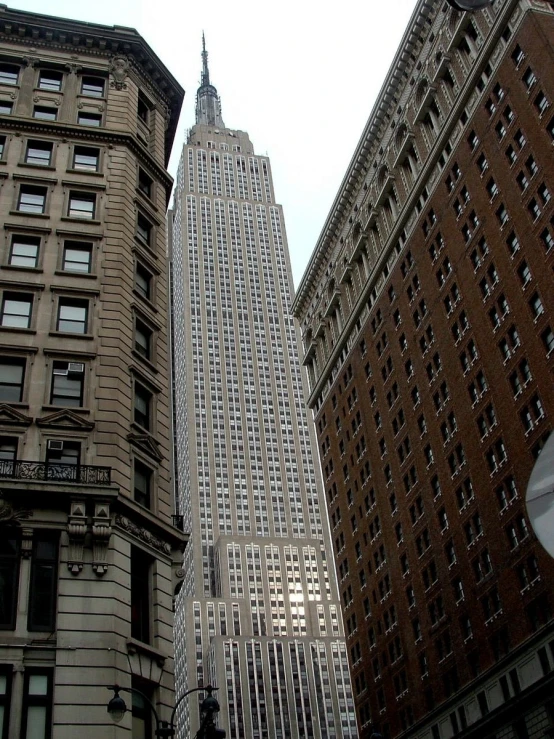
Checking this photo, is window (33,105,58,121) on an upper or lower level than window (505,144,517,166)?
lower

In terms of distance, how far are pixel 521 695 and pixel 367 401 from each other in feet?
121

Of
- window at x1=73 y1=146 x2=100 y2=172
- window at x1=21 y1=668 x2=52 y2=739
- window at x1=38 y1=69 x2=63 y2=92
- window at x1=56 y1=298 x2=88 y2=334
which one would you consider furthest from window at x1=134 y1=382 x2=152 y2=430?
window at x1=38 y1=69 x2=63 y2=92

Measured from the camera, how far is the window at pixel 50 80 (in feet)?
140

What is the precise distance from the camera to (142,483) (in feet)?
101

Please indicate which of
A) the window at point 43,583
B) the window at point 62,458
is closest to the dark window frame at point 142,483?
the window at point 62,458

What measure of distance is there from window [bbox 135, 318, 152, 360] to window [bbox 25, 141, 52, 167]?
9332 mm

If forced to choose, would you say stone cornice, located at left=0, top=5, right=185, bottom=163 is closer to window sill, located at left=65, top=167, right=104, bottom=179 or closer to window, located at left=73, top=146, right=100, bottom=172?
window, located at left=73, top=146, right=100, bottom=172

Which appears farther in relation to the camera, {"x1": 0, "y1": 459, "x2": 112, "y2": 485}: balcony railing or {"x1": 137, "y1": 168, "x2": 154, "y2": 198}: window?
{"x1": 137, "y1": 168, "x2": 154, "y2": 198}: window

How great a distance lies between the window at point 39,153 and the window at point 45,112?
2.01 metres

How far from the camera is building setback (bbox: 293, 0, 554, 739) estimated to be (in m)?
58.6

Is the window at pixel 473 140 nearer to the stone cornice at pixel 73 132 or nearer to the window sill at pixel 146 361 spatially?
the stone cornice at pixel 73 132

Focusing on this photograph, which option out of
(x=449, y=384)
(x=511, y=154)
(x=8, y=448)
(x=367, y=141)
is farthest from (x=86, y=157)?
(x=367, y=141)

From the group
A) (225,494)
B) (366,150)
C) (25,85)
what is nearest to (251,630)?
(225,494)

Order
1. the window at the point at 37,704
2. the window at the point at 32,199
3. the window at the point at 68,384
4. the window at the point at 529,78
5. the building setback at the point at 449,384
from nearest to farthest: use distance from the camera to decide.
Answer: the window at the point at 37,704 < the window at the point at 68,384 < the window at the point at 32,199 < the building setback at the point at 449,384 < the window at the point at 529,78
